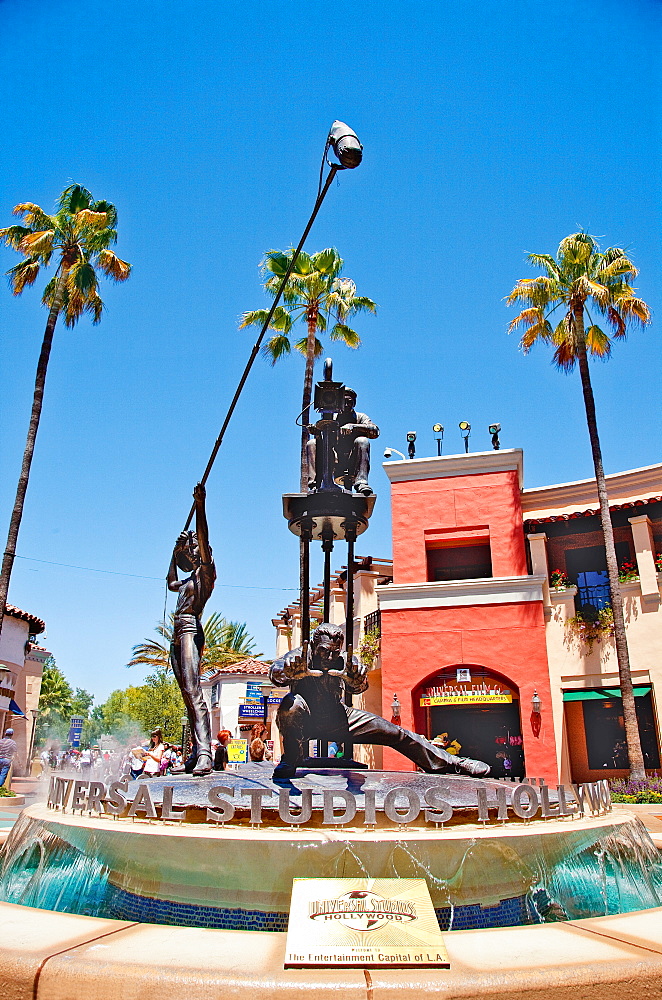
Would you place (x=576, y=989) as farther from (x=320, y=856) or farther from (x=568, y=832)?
(x=568, y=832)

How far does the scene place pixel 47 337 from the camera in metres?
22.4

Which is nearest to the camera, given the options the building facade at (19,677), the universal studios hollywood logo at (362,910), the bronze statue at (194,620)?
the universal studios hollywood logo at (362,910)

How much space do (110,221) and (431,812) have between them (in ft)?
76.1

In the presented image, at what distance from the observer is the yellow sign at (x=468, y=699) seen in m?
23.4

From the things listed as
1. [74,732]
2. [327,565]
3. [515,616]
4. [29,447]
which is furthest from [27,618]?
[74,732]

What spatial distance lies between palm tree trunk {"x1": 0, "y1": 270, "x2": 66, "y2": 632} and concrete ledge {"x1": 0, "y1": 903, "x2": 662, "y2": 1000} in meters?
18.1

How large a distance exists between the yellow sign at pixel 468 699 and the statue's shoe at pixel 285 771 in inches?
718

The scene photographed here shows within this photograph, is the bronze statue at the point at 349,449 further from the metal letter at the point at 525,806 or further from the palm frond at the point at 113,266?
the palm frond at the point at 113,266

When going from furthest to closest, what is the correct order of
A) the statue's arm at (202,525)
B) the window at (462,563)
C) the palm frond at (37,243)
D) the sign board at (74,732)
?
the sign board at (74,732), the window at (462,563), the palm frond at (37,243), the statue's arm at (202,525)

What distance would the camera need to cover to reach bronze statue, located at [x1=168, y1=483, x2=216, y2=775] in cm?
736

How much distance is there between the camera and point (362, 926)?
3279mm

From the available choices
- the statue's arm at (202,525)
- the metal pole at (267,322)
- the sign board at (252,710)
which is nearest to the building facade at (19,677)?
the sign board at (252,710)

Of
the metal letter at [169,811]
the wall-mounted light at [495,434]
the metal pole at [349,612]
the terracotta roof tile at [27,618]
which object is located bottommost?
the metal letter at [169,811]

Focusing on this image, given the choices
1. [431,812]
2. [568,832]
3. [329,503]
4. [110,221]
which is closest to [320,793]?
[431,812]
